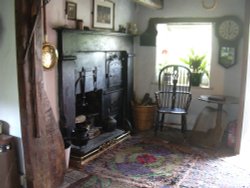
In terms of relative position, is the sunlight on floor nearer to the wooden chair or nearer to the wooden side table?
the wooden side table

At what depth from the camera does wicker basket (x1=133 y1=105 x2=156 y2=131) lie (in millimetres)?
4797

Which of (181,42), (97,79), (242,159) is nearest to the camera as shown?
(242,159)

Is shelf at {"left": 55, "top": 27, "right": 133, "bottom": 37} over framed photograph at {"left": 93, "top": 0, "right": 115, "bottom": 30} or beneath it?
beneath

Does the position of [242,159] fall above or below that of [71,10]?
below

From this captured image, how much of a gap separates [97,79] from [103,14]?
89cm

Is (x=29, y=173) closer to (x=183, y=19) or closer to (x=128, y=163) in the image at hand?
(x=128, y=163)

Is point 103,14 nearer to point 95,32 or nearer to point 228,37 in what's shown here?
point 95,32

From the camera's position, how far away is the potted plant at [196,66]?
472 cm

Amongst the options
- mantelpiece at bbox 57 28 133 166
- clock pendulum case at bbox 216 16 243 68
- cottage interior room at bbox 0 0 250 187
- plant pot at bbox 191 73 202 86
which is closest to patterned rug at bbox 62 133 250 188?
mantelpiece at bbox 57 28 133 166

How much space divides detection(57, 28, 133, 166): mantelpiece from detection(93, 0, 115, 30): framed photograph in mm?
148

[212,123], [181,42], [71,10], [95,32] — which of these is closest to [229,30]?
[181,42]

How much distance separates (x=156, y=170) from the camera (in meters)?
3.35

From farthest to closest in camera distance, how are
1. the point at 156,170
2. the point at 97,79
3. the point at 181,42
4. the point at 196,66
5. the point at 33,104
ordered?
the point at 181,42, the point at 196,66, the point at 97,79, the point at 156,170, the point at 33,104

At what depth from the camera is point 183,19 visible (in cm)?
467
